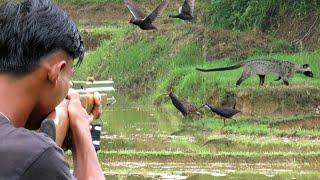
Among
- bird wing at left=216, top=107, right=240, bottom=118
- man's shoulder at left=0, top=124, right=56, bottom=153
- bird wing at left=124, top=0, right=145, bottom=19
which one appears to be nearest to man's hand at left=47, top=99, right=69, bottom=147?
man's shoulder at left=0, top=124, right=56, bottom=153

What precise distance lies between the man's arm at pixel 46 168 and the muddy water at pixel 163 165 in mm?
8941

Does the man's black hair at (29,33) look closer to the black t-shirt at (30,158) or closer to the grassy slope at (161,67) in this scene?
→ the black t-shirt at (30,158)

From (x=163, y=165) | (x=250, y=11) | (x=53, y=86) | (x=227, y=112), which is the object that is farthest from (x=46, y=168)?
(x=250, y=11)

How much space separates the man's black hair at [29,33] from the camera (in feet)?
6.77

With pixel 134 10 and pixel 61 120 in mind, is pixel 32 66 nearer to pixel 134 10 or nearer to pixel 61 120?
pixel 61 120

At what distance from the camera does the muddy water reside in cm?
1109

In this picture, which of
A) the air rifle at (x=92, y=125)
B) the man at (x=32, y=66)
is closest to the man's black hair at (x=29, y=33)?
the man at (x=32, y=66)

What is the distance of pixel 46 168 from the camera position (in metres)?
1.90

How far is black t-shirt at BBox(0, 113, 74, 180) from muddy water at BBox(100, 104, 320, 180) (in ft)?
29.3

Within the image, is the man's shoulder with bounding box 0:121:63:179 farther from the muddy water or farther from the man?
the muddy water

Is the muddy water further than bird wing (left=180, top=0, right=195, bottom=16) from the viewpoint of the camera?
No

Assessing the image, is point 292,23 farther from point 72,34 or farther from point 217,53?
point 72,34

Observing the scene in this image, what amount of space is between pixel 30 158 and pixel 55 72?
277 mm

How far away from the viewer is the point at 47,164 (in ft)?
6.24
